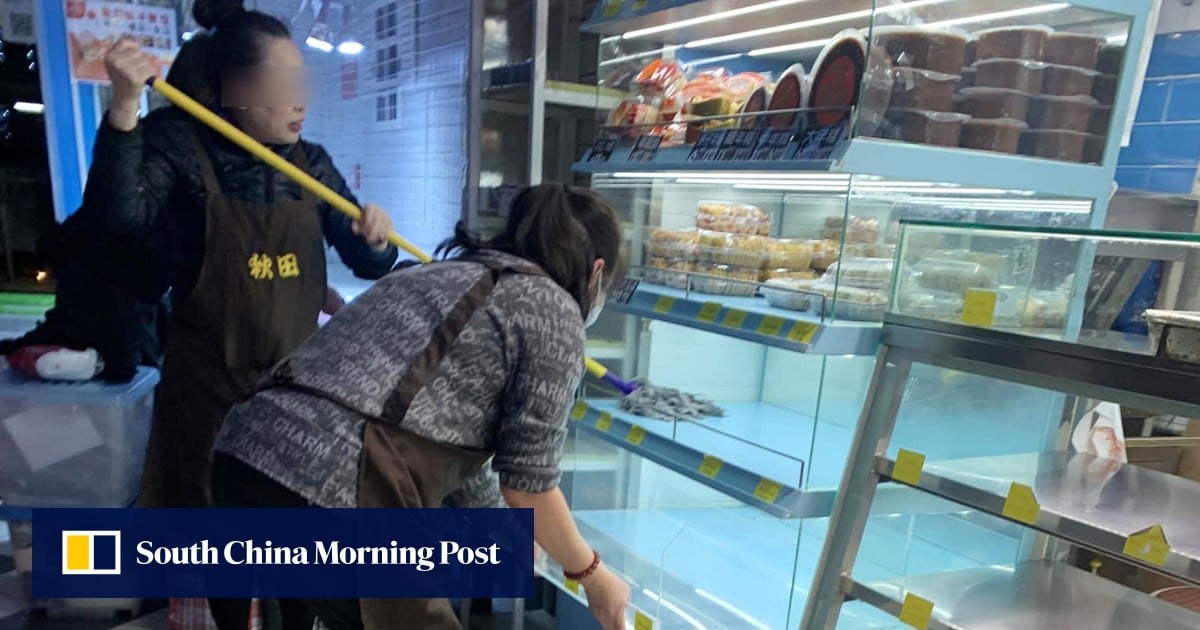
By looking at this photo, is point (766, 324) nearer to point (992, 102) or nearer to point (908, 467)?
point (908, 467)

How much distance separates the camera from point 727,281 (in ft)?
6.82

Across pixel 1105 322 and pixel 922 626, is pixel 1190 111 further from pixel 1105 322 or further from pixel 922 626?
pixel 922 626

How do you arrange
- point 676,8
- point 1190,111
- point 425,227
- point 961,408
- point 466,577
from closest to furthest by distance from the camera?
point 961,408, point 466,577, point 676,8, point 1190,111, point 425,227

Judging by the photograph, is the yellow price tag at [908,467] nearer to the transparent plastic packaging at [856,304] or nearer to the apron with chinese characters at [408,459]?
the transparent plastic packaging at [856,304]

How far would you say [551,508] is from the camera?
1.38 m

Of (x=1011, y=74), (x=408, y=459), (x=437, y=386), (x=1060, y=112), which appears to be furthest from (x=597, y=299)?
(x=1060, y=112)

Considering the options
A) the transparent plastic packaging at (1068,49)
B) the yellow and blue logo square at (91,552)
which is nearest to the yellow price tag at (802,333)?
the transparent plastic packaging at (1068,49)

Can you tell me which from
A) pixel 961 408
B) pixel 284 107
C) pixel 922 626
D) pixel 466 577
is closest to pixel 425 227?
pixel 284 107

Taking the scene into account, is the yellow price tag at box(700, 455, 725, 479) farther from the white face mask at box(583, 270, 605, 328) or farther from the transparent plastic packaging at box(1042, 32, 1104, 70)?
the transparent plastic packaging at box(1042, 32, 1104, 70)

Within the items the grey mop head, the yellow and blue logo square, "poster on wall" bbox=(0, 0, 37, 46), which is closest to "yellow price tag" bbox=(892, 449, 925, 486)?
the grey mop head

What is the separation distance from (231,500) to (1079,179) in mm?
1979

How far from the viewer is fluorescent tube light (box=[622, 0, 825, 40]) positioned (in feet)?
6.41

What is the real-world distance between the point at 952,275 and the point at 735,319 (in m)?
0.51

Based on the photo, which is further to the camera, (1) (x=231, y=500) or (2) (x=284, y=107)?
(2) (x=284, y=107)
